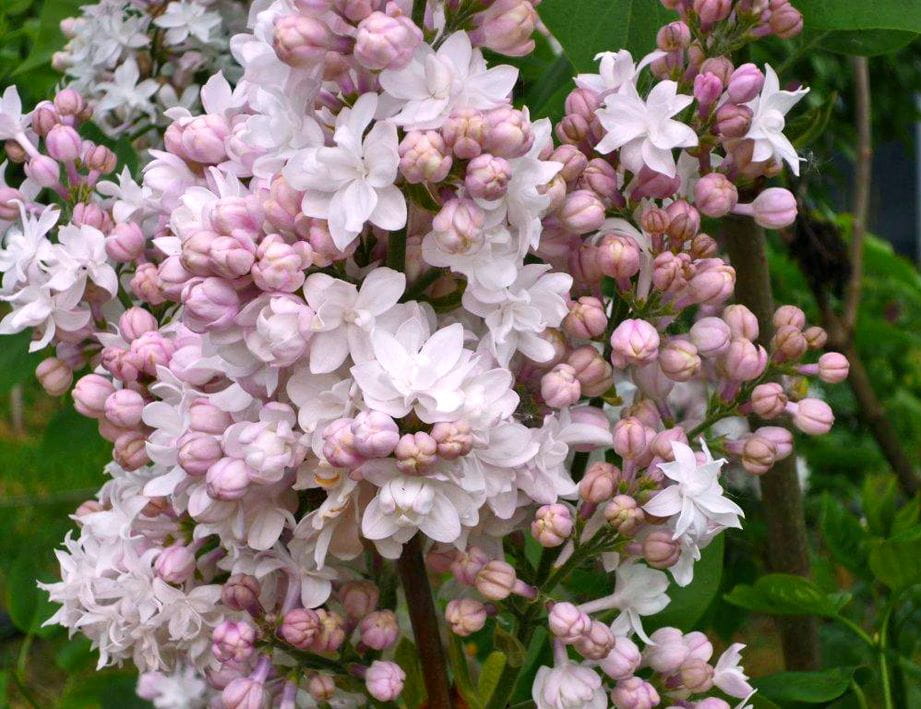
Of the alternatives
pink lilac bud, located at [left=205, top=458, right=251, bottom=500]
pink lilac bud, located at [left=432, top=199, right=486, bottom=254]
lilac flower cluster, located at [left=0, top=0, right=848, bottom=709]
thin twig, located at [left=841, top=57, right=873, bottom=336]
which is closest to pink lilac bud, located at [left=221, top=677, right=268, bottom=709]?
lilac flower cluster, located at [left=0, top=0, right=848, bottom=709]

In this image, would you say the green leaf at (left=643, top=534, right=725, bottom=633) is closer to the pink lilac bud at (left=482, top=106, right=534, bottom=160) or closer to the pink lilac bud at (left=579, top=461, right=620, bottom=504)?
the pink lilac bud at (left=579, top=461, right=620, bottom=504)

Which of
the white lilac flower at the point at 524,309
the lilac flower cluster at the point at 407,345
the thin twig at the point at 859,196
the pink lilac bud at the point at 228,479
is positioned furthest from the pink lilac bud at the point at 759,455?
the thin twig at the point at 859,196

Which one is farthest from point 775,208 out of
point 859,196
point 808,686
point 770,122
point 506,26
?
point 859,196

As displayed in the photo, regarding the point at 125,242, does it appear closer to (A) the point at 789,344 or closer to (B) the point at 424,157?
(B) the point at 424,157

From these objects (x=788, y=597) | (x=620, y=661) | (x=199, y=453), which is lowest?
(x=788, y=597)

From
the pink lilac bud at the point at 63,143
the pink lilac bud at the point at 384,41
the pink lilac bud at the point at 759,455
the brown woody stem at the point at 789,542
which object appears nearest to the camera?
the pink lilac bud at the point at 384,41

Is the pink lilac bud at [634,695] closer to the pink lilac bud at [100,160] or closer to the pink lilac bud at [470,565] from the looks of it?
the pink lilac bud at [470,565]

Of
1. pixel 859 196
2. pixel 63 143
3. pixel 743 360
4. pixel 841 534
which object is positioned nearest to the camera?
pixel 743 360
